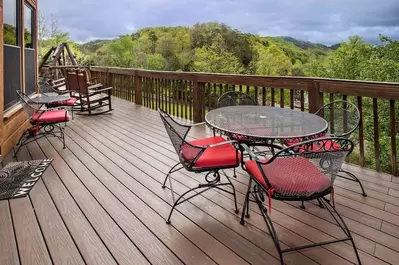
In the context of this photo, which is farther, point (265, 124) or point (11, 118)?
point (11, 118)

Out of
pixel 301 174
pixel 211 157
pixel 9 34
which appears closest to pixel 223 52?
pixel 9 34

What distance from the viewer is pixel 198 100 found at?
16.9 feet

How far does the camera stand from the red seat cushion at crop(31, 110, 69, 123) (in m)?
3.86

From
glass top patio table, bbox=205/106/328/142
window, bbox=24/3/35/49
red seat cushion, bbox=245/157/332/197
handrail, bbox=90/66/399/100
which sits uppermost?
window, bbox=24/3/35/49

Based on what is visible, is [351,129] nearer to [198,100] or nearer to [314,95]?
[314,95]

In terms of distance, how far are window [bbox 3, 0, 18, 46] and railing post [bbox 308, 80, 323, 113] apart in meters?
4.16

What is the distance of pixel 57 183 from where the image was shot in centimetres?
277

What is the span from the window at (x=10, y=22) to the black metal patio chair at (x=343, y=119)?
4.30 metres

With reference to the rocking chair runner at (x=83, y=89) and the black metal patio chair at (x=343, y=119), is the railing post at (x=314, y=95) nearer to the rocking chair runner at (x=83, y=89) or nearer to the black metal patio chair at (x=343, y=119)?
the black metal patio chair at (x=343, y=119)

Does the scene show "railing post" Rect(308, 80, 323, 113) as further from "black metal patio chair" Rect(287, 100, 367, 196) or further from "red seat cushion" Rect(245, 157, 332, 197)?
"red seat cushion" Rect(245, 157, 332, 197)

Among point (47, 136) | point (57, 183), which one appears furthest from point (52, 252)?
point (47, 136)

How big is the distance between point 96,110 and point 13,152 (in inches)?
124

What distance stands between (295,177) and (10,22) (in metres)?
4.90

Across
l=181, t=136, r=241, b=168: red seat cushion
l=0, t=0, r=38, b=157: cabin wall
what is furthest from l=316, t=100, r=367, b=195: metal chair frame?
l=0, t=0, r=38, b=157: cabin wall
